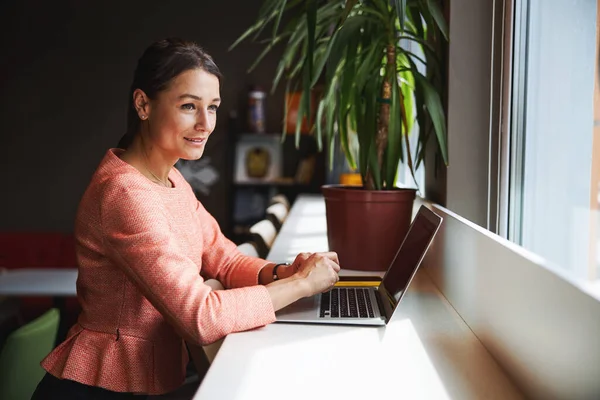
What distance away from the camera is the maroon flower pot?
78.4 inches

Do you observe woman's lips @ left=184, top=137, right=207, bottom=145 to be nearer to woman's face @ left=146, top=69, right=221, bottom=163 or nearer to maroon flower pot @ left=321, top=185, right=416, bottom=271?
woman's face @ left=146, top=69, right=221, bottom=163

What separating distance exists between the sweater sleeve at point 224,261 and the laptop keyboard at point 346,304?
23 centimetres

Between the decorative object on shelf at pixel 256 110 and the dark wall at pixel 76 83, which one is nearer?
the decorative object on shelf at pixel 256 110

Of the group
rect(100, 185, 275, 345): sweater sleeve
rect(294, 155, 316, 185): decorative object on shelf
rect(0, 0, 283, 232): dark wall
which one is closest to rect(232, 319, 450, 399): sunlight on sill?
rect(100, 185, 275, 345): sweater sleeve

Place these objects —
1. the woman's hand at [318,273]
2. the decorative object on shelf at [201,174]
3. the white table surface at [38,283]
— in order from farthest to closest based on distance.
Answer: the decorative object on shelf at [201,174]
the white table surface at [38,283]
the woman's hand at [318,273]

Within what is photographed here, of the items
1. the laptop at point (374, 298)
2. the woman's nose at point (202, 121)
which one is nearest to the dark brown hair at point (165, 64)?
the woman's nose at point (202, 121)

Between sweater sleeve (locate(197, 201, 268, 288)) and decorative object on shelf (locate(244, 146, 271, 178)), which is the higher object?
decorative object on shelf (locate(244, 146, 271, 178))

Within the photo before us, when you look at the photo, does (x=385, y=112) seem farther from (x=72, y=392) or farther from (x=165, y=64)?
(x=72, y=392)

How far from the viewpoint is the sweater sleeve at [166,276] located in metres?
1.27

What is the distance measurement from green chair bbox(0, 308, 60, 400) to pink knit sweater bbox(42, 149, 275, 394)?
0.37 metres

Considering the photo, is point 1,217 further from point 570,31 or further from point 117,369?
point 570,31

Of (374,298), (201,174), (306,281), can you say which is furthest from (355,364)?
(201,174)

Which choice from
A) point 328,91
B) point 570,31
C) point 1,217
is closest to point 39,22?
point 1,217

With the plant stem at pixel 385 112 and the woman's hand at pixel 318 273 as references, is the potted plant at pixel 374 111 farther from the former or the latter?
the woman's hand at pixel 318 273
